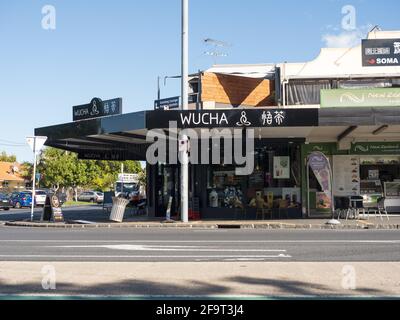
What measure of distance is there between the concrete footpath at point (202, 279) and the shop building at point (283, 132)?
10074 mm

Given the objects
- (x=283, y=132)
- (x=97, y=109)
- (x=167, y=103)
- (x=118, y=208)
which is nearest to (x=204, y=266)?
(x=118, y=208)

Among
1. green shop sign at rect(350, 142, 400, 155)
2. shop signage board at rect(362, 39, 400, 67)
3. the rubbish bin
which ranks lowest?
the rubbish bin

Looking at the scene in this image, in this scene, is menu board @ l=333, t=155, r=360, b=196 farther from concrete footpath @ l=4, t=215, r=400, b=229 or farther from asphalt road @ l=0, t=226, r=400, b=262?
asphalt road @ l=0, t=226, r=400, b=262

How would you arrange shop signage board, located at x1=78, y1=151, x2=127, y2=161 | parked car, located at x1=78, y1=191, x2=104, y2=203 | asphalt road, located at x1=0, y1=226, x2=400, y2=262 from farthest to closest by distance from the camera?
parked car, located at x1=78, y1=191, x2=104, y2=203 < shop signage board, located at x1=78, y1=151, x2=127, y2=161 < asphalt road, located at x1=0, y1=226, x2=400, y2=262

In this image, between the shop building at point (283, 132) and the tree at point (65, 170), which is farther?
the tree at point (65, 170)

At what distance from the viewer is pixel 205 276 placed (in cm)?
794

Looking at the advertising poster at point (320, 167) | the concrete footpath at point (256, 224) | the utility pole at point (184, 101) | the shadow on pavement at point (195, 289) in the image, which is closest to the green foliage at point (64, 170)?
the concrete footpath at point (256, 224)

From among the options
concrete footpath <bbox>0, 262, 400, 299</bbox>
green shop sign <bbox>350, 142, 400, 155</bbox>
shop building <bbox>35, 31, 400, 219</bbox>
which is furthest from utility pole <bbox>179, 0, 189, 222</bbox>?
concrete footpath <bbox>0, 262, 400, 299</bbox>

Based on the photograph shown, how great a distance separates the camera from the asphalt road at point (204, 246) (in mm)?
10383

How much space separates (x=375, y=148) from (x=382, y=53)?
5.27 metres

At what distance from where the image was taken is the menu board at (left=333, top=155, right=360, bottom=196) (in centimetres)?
2244

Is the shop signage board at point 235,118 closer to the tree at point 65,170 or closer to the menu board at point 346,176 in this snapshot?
the menu board at point 346,176

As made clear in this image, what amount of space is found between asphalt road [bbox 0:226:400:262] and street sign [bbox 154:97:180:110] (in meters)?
10.5
